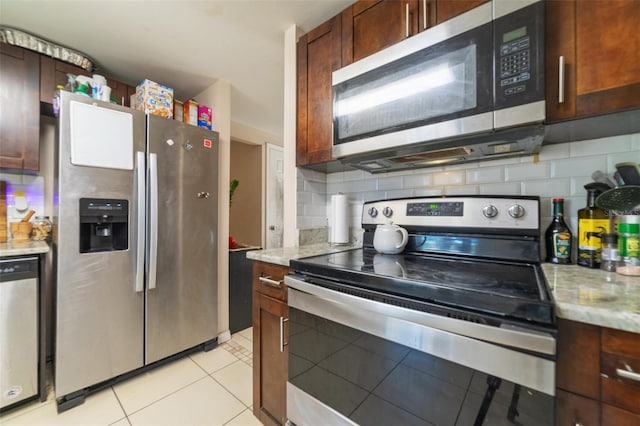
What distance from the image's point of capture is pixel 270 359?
123cm

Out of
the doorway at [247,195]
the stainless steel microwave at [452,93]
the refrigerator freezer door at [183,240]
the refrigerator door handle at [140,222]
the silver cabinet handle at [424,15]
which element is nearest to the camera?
the stainless steel microwave at [452,93]

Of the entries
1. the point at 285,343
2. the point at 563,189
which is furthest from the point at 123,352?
the point at 563,189

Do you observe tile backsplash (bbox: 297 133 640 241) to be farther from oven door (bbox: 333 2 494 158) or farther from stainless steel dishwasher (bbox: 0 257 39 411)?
stainless steel dishwasher (bbox: 0 257 39 411)

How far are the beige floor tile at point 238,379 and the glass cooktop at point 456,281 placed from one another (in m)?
1.14

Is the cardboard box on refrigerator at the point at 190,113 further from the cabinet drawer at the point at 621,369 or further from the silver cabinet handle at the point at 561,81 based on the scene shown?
the cabinet drawer at the point at 621,369

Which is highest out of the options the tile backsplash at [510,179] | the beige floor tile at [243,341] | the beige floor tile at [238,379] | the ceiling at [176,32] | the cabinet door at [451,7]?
the ceiling at [176,32]

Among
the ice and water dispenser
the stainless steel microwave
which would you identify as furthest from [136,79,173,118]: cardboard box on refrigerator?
the stainless steel microwave

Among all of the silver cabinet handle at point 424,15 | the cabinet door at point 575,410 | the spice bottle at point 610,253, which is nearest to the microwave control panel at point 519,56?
the silver cabinet handle at point 424,15

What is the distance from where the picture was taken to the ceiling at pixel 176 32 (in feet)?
4.84

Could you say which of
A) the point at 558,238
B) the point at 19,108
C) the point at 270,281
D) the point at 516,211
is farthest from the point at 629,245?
the point at 19,108

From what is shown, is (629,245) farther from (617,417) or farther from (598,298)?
(617,417)

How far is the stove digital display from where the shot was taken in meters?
1.17

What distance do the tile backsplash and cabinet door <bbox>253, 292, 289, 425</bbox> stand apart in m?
0.62

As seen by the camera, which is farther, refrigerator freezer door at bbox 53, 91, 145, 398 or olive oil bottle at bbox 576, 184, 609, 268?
refrigerator freezer door at bbox 53, 91, 145, 398
